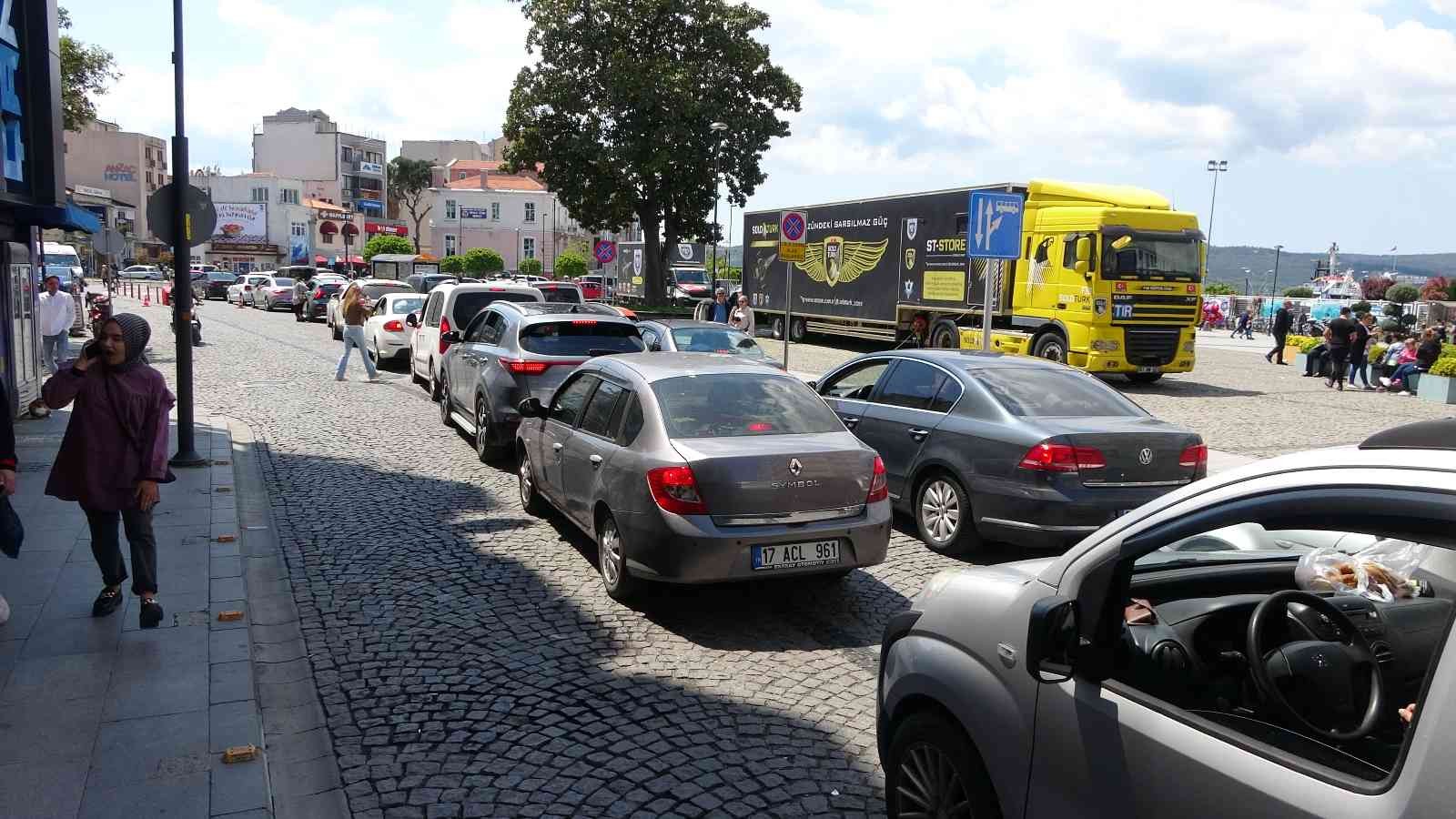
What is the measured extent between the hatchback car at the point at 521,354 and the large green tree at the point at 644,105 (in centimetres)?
2688

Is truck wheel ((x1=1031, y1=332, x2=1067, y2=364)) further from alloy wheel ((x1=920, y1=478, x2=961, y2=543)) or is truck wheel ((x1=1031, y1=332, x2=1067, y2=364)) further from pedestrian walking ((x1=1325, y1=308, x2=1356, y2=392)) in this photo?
alloy wheel ((x1=920, y1=478, x2=961, y2=543))

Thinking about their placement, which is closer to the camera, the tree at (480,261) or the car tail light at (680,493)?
the car tail light at (680,493)

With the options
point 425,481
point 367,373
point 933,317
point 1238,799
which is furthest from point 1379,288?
point 1238,799

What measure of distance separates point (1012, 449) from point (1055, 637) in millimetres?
4808

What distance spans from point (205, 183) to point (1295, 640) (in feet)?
368

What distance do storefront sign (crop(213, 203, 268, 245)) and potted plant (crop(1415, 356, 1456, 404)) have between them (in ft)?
321

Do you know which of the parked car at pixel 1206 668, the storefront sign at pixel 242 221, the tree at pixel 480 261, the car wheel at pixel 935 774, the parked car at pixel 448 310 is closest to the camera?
the parked car at pixel 1206 668

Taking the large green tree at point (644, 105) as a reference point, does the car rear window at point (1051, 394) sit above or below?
below

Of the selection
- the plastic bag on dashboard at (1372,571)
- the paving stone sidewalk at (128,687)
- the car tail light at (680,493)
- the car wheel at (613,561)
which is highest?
the plastic bag on dashboard at (1372,571)

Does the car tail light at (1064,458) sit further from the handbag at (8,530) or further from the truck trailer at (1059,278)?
the truck trailer at (1059,278)

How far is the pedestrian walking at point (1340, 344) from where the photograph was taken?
21.0m

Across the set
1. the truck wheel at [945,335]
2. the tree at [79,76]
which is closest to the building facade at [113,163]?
the tree at [79,76]

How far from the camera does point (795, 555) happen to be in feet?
19.9

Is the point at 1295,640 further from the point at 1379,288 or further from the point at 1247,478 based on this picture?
the point at 1379,288
